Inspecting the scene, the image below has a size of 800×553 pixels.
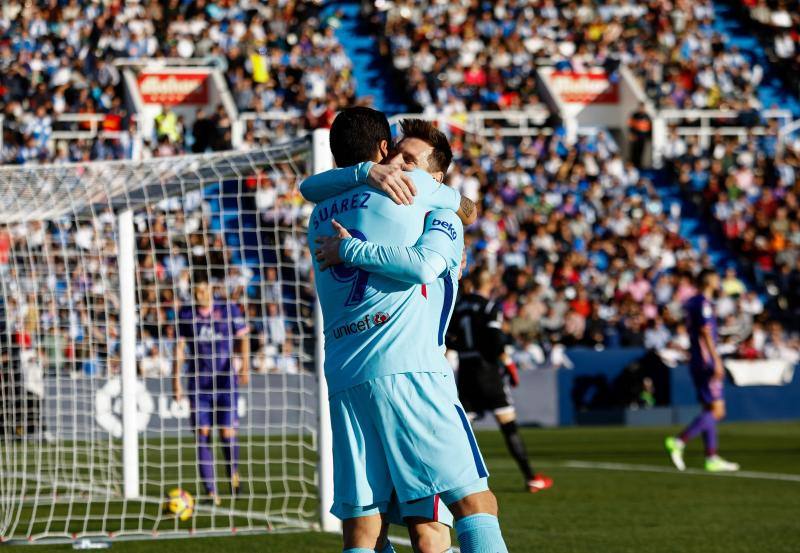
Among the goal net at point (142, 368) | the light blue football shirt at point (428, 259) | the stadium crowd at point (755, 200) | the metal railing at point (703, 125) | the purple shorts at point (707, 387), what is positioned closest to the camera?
the light blue football shirt at point (428, 259)

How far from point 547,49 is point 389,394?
3015 cm

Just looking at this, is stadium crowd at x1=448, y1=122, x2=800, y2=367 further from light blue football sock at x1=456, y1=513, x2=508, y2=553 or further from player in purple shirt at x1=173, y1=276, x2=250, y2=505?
light blue football sock at x1=456, y1=513, x2=508, y2=553

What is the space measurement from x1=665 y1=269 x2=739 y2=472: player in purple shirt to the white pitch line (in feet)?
0.78

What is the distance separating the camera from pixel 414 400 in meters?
4.95

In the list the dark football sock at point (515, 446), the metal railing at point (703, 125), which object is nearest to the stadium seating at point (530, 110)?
the metal railing at point (703, 125)

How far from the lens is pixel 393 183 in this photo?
4.91m

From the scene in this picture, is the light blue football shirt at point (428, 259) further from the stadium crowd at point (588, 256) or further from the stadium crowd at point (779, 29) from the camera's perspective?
the stadium crowd at point (779, 29)

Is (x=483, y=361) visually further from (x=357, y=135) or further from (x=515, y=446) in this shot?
(x=357, y=135)

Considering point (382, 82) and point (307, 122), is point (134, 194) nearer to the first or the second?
point (307, 122)

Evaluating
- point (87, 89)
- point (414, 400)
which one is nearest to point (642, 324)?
point (87, 89)

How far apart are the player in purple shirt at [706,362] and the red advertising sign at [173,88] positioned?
17.2 m

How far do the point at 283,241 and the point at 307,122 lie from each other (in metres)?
7.64

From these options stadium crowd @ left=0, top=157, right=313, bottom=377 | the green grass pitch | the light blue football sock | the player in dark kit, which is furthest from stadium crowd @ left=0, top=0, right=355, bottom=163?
the light blue football sock

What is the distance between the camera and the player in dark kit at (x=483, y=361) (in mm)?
12602
